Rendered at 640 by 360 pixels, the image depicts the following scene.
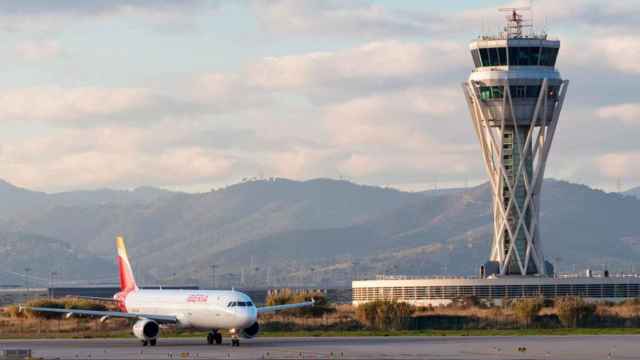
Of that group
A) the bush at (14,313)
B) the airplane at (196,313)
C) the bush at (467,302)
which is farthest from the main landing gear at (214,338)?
the bush at (467,302)

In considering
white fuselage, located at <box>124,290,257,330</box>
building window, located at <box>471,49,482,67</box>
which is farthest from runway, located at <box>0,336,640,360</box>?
building window, located at <box>471,49,482,67</box>

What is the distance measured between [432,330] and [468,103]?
63889 millimetres

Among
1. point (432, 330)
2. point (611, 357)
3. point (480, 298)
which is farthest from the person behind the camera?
point (480, 298)

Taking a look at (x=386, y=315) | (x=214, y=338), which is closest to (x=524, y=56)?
(x=386, y=315)

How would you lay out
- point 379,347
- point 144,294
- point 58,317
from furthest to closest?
point 58,317 < point 144,294 < point 379,347

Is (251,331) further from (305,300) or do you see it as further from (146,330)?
(305,300)

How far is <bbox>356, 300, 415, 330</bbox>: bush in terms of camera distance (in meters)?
132

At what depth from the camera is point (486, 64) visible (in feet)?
604

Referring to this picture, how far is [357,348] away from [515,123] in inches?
3512

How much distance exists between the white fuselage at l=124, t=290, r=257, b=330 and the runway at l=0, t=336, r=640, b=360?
1724 mm

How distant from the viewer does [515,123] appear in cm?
18338

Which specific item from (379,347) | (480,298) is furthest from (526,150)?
(379,347)

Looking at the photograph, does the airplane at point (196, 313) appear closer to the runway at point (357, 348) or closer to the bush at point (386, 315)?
the runway at point (357, 348)

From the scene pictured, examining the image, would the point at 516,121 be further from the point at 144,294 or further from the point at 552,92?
the point at 144,294
